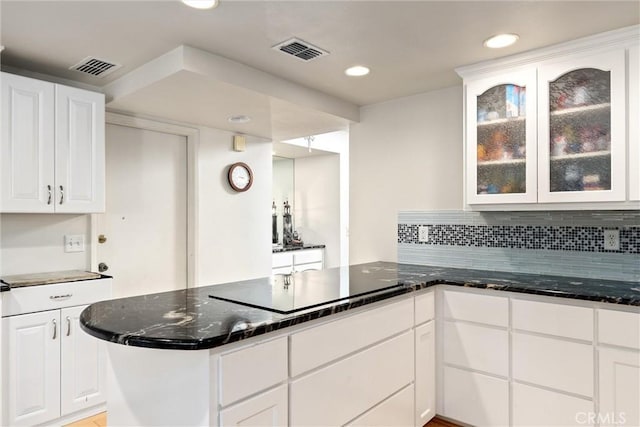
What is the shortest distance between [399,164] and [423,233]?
0.59m

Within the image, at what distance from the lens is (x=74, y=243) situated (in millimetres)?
2807

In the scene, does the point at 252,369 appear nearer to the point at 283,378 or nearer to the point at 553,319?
the point at 283,378

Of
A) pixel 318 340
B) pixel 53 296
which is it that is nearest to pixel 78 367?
pixel 53 296

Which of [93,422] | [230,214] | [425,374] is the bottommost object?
[93,422]

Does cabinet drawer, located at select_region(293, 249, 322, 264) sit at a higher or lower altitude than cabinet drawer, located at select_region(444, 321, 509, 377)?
higher

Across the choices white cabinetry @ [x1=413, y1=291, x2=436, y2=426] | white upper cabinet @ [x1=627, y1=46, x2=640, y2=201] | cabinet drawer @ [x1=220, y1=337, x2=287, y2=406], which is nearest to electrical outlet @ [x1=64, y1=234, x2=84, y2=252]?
cabinet drawer @ [x1=220, y1=337, x2=287, y2=406]

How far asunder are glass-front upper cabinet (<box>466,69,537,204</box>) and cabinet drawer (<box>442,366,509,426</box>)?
1.03 m

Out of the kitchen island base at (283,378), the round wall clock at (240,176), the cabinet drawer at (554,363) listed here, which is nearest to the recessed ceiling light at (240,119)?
the round wall clock at (240,176)

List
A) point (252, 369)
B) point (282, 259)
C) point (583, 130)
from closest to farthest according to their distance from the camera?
point (252, 369) < point (583, 130) < point (282, 259)

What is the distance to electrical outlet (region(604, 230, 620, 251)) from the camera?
Answer: 7.61ft

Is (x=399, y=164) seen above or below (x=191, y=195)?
above

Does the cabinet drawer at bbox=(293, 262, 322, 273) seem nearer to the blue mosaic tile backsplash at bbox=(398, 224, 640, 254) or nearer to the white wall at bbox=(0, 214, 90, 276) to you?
the blue mosaic tile backsplash at bbox=(398, 224, 640, 254)

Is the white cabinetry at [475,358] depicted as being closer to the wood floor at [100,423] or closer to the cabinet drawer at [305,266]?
the wood floor at [100,423]

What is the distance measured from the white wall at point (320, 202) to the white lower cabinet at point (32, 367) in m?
3.46
